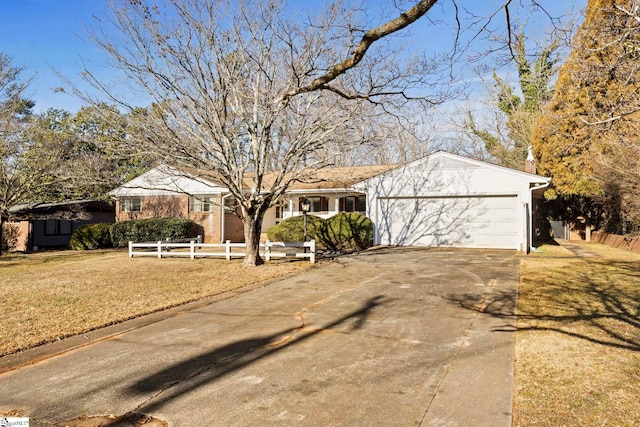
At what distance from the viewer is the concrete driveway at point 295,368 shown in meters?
3.40

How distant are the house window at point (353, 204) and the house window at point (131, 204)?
39.3 ft

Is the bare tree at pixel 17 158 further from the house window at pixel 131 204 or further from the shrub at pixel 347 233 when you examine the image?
the shrub at pixel 347 233

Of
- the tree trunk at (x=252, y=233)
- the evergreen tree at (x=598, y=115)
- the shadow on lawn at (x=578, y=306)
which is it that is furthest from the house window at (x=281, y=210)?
the shadow on lawn at (x=578, y=306)

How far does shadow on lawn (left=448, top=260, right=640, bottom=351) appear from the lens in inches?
216

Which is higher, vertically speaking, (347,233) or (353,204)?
(353,204)

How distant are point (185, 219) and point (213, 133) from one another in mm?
12106

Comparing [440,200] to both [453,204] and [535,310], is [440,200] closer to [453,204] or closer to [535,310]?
[453,204]

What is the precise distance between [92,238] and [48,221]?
16.9 feet

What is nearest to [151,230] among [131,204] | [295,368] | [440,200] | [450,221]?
[131,204]

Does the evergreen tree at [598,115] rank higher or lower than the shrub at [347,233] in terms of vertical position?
higher

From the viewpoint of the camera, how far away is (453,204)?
17.9m

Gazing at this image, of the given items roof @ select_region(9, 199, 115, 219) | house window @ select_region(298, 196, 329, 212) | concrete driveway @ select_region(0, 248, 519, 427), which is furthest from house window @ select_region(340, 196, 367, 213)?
roof @ select_region(9, 199, 115, 219)

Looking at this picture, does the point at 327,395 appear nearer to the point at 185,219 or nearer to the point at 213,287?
the point at 213,287

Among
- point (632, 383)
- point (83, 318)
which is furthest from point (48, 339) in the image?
point (632, 383)
